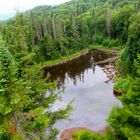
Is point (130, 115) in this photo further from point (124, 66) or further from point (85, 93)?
point (124, 66)

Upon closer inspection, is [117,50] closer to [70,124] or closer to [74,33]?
[74,33]

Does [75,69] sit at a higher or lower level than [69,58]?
higher

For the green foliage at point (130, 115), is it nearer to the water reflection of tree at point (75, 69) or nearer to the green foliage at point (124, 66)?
the green foliage at point (124, 66)

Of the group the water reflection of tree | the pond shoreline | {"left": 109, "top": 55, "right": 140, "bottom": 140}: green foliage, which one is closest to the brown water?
the water reflection of tree

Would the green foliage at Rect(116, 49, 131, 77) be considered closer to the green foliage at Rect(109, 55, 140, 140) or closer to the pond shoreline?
the pond shoreline

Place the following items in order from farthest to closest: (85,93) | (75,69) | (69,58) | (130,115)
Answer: (69,58) < (75,69) < (85,93) < (130,115)

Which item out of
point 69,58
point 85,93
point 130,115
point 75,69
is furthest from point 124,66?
point 130,115

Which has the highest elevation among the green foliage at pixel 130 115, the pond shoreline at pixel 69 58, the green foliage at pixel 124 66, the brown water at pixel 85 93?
the green foliage at pixel 130 115

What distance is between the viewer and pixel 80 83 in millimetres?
62562

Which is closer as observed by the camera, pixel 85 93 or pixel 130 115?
pixel 130 115

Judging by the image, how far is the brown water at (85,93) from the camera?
142 ft

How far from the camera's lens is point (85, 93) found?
182 ft

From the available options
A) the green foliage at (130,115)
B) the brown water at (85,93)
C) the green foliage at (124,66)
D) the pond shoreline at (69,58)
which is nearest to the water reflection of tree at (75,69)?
the brown water at (85,93)

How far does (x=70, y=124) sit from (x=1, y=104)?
88.0 feet
